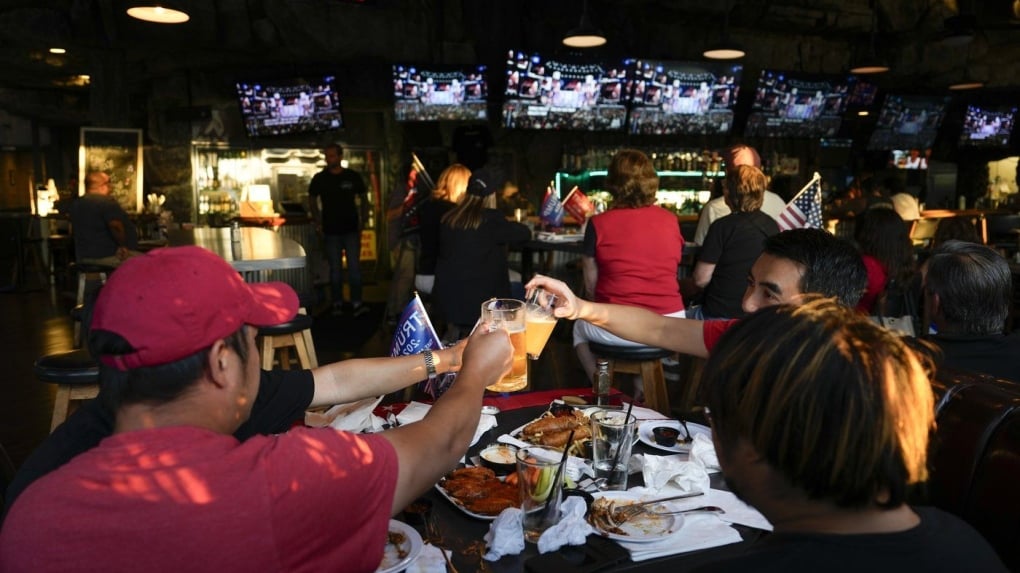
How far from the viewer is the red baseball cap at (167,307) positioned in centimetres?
118

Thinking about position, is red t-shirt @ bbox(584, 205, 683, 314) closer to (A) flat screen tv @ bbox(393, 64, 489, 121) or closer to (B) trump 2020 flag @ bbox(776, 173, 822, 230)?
(B) trump 2020 flag @ bbox(776, 173, 822, 230)

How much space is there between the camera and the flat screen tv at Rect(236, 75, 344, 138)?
9.34 m

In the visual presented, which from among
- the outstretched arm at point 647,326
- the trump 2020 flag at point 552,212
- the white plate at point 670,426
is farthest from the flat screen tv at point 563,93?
the white plate at point 670,426

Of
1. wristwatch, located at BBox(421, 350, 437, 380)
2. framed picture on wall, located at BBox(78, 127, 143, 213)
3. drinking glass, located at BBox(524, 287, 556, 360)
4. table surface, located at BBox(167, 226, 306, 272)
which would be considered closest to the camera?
drinking glass, located at BBox(524, 287, 556, 360)

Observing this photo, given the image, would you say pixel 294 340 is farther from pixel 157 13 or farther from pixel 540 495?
pixel 540 495

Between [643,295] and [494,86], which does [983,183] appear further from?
[643,295]

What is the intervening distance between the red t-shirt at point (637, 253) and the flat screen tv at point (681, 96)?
6.12 metres

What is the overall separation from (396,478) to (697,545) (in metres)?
0.67

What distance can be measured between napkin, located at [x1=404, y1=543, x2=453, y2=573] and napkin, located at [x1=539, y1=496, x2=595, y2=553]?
0.20 meters

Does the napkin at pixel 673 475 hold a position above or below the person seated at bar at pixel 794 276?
below

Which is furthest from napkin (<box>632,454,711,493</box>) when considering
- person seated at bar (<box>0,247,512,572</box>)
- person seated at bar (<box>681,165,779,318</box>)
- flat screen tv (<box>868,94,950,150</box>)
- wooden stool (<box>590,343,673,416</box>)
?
flat screen tv (<box>868,94,950,150</box>)

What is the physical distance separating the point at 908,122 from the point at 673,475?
41.4ft

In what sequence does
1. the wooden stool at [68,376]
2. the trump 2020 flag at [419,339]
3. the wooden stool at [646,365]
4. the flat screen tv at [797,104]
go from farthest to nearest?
1. the flat screen tv at [797,104]
2. the wooden stool at [646,365]
3. the wooden stool at [68,376]
4. the trump 2020 flag at [419,339]

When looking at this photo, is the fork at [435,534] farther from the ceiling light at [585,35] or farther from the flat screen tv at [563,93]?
the flat screen tv at [563,93]
